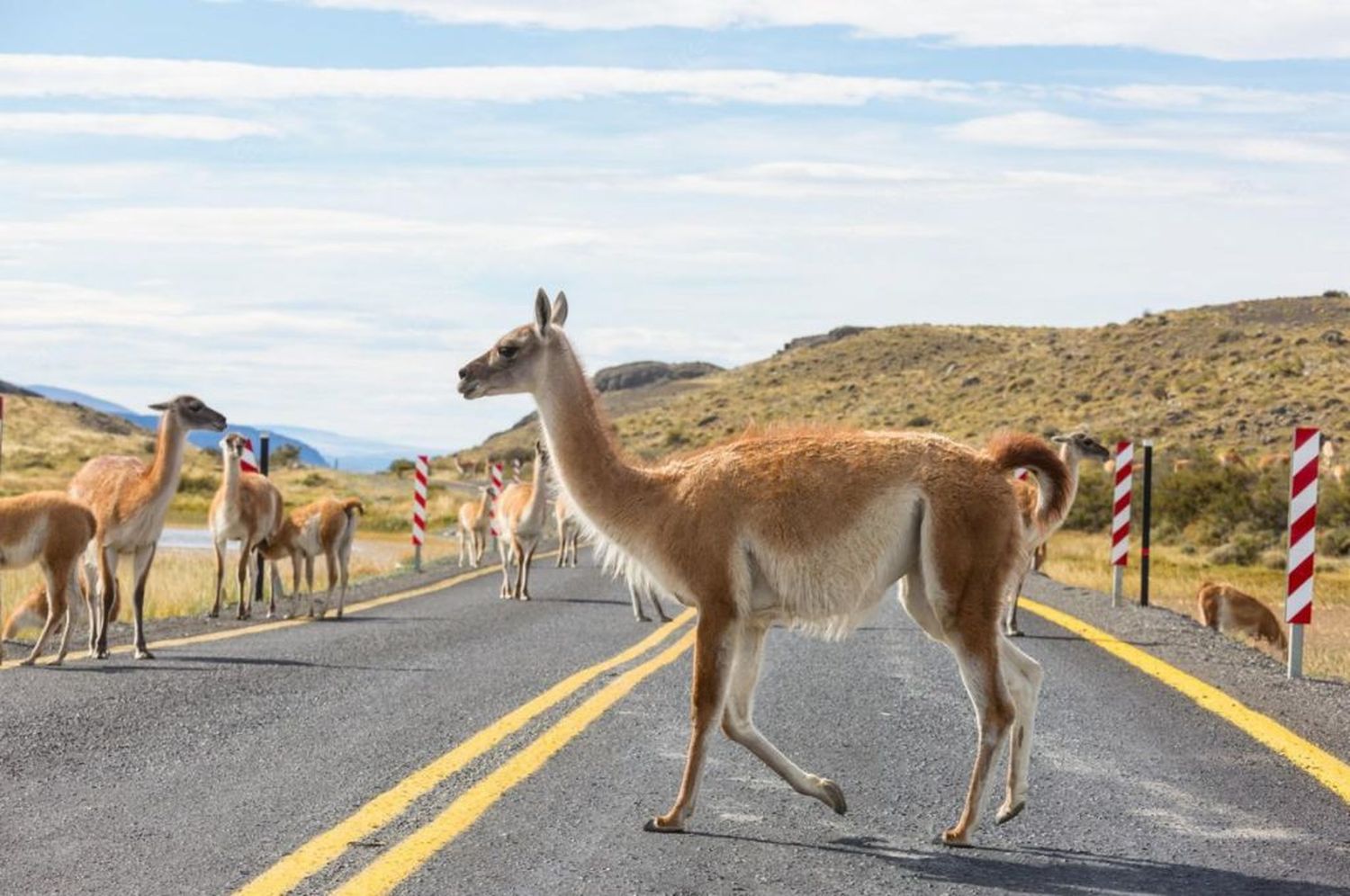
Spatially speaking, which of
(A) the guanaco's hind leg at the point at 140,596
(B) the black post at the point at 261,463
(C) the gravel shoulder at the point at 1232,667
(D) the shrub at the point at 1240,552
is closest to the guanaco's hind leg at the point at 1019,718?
(C) the gravel shoulder at the point at 1232,667

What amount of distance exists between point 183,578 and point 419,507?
4.52 meters

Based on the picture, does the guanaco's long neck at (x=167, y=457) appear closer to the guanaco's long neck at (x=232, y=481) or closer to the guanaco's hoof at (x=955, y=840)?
the guanaco's long neck at (x=232, y=481)

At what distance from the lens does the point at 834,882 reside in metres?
5.87

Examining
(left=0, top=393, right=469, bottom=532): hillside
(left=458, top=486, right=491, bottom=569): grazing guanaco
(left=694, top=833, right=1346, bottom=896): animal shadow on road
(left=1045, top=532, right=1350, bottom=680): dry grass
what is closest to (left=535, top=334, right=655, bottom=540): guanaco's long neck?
(left=694, top=833, right=1346, bottom=896): animal shadow on road

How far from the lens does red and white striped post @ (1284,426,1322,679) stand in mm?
12891

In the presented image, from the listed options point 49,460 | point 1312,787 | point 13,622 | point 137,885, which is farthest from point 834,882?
point 49,460

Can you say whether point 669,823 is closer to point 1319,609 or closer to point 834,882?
point 834,882

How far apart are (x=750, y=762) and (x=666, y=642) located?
570cm

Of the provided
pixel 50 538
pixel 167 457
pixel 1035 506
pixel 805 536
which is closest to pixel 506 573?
pixel 167 457

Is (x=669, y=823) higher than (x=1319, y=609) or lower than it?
higher

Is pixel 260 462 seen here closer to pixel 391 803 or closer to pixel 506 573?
pixel 506 573

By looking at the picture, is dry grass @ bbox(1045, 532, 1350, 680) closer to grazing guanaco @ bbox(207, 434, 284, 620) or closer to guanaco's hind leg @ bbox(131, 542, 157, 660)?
guanaco's hind leg @ bbox(131, 542, 157, 660)

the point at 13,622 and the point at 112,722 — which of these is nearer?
the point at 112,722

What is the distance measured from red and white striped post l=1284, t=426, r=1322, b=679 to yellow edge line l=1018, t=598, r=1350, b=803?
1136 millimetres
